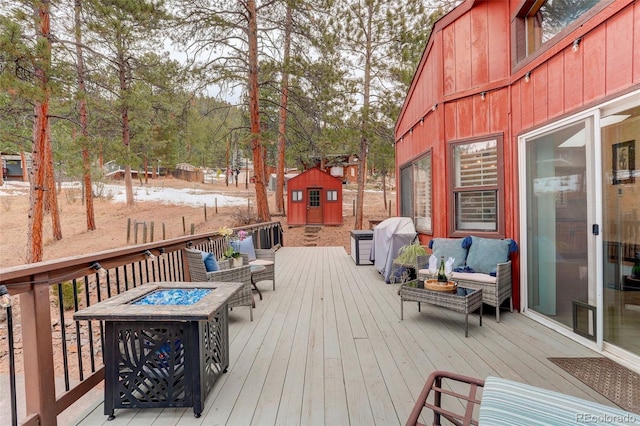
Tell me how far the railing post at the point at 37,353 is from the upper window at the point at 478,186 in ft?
14.0

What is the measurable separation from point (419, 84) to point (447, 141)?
1.71 meters

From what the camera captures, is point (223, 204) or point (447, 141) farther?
point (223, 204)

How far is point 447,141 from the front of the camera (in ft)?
14.7

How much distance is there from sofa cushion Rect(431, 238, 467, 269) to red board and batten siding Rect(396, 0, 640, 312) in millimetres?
273

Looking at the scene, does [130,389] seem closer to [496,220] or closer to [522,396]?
[522,396]

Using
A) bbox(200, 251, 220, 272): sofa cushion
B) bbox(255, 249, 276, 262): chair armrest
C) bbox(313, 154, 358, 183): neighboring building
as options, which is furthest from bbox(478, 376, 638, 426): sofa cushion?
bbox(313, 154, 358, 183): neighboring building

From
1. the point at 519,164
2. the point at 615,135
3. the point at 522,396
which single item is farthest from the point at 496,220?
the point at 522,396

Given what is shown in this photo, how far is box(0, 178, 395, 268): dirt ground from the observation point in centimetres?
1176

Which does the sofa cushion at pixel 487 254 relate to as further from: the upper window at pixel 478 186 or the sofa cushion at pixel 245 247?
the sofa cushion at pixel 245 247

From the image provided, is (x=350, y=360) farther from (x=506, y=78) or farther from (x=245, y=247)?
(x=506, y=78)

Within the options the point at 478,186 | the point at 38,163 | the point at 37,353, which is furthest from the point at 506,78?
the point at 38,163

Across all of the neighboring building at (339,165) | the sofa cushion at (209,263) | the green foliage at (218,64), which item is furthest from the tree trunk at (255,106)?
the neighboring building at (339,165)

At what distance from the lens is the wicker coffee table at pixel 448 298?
3025 millimetres

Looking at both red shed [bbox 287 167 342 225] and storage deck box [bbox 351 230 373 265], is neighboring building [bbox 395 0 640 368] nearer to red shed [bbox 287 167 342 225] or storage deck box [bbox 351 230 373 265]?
storage deck box [bbox 351 230 373 265]
